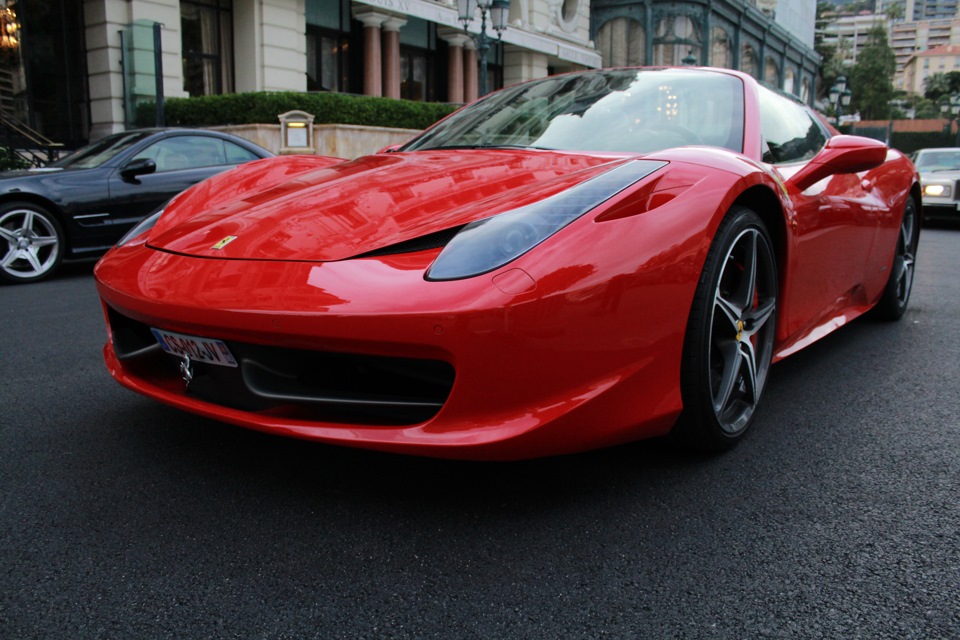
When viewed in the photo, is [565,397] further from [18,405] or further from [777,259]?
[18,405]

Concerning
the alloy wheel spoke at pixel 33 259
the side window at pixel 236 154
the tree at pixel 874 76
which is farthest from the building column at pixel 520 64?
the tree at pixel 874 76

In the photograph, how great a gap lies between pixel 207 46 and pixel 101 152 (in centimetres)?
1157

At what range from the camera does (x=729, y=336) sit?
235cm

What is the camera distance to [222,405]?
6.57 ft

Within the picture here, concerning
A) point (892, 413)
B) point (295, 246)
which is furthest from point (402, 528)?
point (892, 413)

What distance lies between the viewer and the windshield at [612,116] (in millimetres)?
2783

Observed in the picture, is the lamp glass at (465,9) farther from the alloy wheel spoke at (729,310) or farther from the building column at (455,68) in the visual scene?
the alloy wheel spoke at (729,310)

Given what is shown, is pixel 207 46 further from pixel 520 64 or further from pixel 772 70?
pixel 772 70

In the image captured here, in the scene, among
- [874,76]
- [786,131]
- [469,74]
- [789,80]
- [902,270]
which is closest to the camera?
[786,131]

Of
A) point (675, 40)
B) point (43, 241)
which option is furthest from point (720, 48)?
point (43, 241)

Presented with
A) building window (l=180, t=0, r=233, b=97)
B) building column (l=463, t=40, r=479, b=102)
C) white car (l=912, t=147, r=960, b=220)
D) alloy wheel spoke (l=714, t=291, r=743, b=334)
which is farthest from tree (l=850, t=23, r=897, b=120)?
alloy wheel spoke (l=714, t=291, r=743, b=334)

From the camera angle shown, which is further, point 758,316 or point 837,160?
point 837,160

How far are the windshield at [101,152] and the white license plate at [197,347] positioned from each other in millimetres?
5200

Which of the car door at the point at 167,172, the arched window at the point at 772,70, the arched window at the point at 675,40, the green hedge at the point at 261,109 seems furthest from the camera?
the arched window at the point at 772,70
